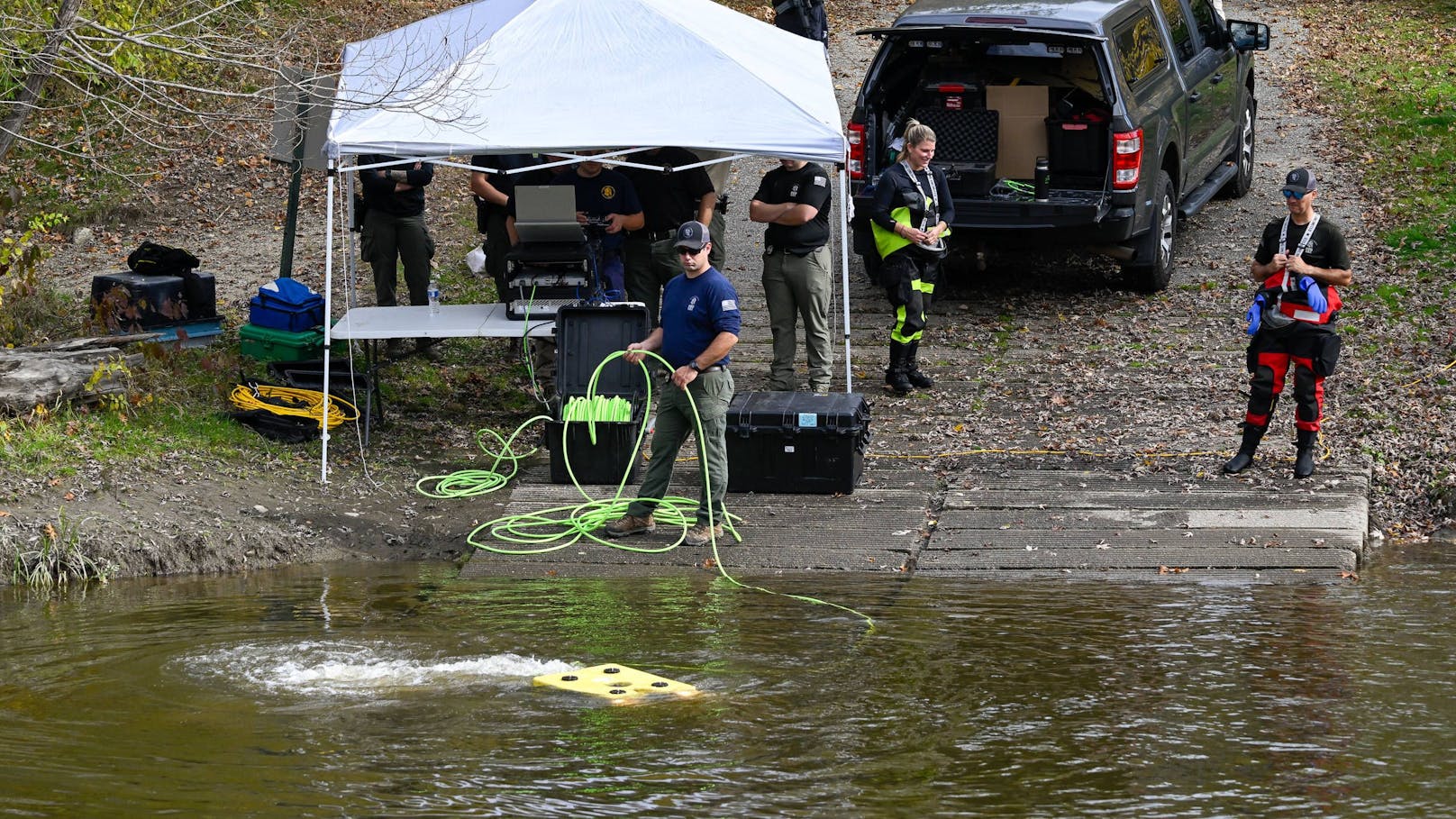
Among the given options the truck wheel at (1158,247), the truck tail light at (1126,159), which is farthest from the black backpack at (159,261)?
the truck wheel at (1158,247)

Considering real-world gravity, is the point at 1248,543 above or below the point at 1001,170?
below

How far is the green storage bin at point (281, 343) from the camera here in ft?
36.6

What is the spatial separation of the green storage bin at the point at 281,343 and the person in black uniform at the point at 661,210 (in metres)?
2.15

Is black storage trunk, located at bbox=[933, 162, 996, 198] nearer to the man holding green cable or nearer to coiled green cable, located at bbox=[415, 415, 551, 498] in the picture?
coiled green cable, located at bbox=[415, 415, 551, 498]

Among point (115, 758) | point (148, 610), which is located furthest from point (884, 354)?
point (115, 758)

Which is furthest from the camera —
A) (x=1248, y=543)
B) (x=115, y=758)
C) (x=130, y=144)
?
(x=130, y=144)

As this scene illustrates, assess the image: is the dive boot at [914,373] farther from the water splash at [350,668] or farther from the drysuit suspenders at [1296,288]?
the water splash at [350,668]

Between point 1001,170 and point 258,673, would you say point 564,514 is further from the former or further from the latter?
point 1001,170

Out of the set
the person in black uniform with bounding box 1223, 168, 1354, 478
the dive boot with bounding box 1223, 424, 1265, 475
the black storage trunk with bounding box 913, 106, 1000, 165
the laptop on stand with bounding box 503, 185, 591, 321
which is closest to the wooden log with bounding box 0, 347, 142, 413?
the laptop on stand with bounding box 503, 185, 591, 321

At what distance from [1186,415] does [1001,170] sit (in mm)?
2891

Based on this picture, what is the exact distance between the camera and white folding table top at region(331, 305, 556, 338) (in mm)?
10258

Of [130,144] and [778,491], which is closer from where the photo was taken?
[778,491]

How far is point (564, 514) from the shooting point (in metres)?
9.29

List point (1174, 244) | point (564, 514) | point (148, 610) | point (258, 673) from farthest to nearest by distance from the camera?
point (1174, 244) → point (564, 514) → point (148, 610) → point (258, 673)
